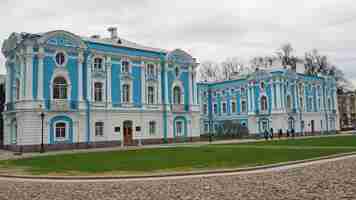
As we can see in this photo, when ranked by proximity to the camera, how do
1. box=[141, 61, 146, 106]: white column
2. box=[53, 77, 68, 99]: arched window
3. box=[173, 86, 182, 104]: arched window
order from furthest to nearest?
box=[173, 86, 182, 104]: arched window
box=[141, 61, 146, 106]: white column
box=[53, 77, 68, 99]: arched window

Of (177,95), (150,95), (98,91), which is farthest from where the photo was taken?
(177,95)

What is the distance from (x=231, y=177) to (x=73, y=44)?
25216mm

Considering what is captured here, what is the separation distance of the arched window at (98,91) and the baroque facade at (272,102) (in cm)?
2047

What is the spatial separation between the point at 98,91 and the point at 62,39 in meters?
5.92

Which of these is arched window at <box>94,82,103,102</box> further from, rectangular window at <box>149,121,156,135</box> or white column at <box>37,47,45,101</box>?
rectangular window at <box>149,121,156,135</box>

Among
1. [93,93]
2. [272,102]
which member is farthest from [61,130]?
[272,102]

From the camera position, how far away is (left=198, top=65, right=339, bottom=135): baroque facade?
169 ft

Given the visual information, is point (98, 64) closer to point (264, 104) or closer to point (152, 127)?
point (152, 127)

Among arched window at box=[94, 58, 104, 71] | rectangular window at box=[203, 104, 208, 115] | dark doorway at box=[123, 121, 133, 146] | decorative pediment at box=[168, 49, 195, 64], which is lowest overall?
dark doorway at box=[123, 121, 133, 146]

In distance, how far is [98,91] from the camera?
34781mm

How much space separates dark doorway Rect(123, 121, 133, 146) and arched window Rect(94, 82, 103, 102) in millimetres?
3708

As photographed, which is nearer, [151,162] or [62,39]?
[151,162]

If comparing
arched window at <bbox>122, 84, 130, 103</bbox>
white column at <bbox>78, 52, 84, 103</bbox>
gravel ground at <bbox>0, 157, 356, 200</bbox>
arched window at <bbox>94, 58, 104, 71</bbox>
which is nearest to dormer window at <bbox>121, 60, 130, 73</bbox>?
arched window at <bbox>122, 84, 130, 103</bbox>

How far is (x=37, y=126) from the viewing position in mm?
30109
